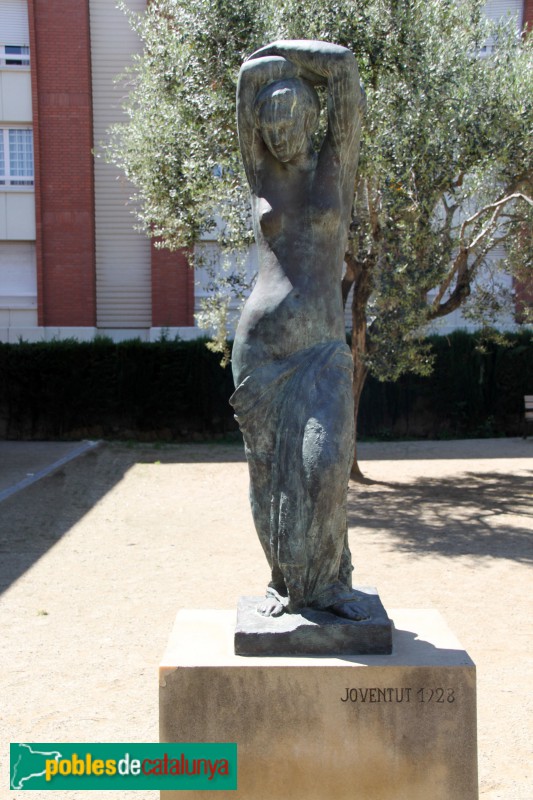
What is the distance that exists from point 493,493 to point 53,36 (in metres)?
14.8

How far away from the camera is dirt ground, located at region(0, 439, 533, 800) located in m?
4.18

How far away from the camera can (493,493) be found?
11430mm

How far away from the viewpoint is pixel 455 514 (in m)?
9.98

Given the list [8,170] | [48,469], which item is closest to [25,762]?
[48,469]

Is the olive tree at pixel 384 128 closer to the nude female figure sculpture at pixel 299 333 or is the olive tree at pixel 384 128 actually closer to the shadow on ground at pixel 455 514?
the shadow on ground at pixel 455 514

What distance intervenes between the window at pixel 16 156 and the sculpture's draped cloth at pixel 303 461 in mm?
18615

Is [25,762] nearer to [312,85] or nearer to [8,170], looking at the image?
[312,85]

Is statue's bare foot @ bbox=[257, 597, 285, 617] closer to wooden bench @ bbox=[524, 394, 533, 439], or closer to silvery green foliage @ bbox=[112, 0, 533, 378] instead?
silvery green foliage @ bbox=[112, 0, 533, 378]

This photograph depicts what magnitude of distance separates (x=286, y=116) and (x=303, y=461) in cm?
120

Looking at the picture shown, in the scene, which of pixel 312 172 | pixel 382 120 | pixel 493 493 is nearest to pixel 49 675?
pixel 312 172

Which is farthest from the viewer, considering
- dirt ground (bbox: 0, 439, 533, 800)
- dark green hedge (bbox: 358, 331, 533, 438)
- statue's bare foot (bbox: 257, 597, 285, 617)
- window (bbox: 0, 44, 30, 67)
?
window (bbox: 0, 44, 30, 67)

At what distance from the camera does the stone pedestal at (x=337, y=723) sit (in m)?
2.76

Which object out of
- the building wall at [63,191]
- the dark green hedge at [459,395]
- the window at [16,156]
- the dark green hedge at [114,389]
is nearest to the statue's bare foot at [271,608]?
the dark green hedge at [114,389]

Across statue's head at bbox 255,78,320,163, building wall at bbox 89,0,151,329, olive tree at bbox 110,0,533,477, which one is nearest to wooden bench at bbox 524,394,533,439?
olive tree at bbox 110,0,533,477
